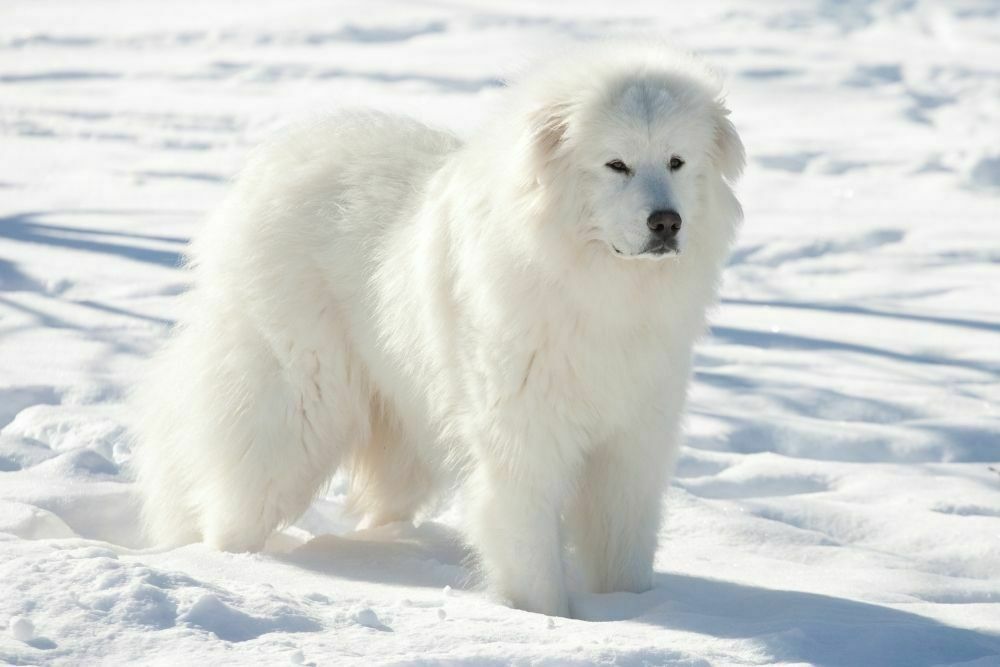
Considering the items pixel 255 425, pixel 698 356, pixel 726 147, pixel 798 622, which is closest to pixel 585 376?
pixel 726 147

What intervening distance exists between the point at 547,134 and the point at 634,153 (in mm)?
302

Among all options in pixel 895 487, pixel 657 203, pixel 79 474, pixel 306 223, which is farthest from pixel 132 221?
pixel 657 203

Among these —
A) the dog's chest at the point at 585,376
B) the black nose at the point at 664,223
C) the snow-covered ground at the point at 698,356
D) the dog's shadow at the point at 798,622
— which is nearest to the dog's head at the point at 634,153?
the black nose at the point at 664,223

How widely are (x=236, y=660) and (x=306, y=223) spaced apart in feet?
6.99

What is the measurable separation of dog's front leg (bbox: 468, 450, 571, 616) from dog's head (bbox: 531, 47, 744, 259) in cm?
78

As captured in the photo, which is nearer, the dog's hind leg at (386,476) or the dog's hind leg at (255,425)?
the dog's hind leg at (255,425)

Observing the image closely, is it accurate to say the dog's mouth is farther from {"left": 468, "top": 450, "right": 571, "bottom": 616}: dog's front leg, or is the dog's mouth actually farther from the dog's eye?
{"left": 468, "top": 450, "right": 571, "bottom": 616}: dog's front leg

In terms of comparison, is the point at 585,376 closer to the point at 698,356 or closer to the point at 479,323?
the point at 479,323

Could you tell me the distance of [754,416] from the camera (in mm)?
7027

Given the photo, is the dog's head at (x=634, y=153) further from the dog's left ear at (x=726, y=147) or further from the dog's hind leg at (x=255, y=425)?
the dog's hind leg at (x=255, y=425)

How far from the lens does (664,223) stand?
4.11 metres

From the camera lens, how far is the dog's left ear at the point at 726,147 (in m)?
4.48

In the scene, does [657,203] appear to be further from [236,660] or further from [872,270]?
[872,270]

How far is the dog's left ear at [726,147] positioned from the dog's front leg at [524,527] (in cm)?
113
